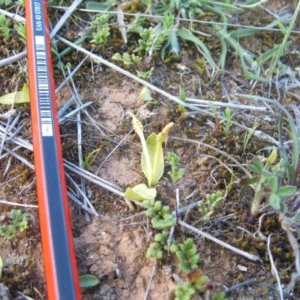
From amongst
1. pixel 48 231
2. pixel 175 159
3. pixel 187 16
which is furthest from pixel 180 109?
pixel 48 231

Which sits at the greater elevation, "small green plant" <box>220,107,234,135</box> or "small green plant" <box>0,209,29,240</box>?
"small green plant" <box>220,107,234,135</box>

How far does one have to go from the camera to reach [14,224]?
1585mm

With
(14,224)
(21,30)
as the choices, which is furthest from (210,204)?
(21,30)

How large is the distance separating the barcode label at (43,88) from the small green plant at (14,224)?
225 mm

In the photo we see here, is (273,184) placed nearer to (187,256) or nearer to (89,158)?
(187,256)

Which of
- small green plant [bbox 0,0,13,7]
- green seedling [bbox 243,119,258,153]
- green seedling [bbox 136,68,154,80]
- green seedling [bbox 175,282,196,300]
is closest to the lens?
green seedling [bbox 175,282,196,300]

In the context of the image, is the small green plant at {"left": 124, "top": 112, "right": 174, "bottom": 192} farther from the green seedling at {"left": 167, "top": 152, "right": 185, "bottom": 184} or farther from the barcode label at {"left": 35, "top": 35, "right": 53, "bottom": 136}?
the barcode label at {"left": 35, "top": 35, "right": 53, "bottom": 136}

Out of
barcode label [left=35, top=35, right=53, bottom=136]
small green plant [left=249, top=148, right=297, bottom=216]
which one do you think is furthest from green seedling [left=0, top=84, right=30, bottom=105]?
small green plant [left=249, top=148, right=297, bottom=216]

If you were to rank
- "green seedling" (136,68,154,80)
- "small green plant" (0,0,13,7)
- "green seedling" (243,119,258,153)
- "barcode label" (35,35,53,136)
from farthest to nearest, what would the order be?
"small green plant" (0,0,13,7) → "green seedling" (136,68,154,80) → "green seedling" (243,119,258,153) → "barcode label" (35,35,53,136)

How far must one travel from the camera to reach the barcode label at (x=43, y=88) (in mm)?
1655

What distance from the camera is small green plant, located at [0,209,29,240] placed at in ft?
5.15

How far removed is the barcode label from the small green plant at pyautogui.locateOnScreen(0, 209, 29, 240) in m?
0.23

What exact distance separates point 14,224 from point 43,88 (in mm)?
404

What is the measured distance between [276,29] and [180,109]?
501 mm
